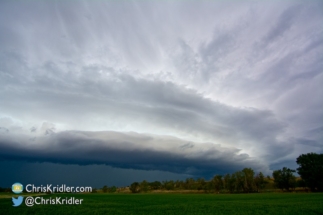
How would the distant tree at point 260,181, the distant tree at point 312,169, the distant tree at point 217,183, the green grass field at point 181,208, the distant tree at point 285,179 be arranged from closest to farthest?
the green grass field at point 181,208 → the distant tree at point 312,169 → the distant tree at point 285,179 → the distant tree at point 260,181 → the distant tree at point 217,183

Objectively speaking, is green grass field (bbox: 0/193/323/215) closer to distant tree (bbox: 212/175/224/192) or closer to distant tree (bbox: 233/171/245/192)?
distant tree (bbox: 233/171/245/192)

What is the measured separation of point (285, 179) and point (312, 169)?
2959 cm

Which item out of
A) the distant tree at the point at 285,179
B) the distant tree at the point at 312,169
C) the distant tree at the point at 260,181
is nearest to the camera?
the distant tree at the point at 312,169

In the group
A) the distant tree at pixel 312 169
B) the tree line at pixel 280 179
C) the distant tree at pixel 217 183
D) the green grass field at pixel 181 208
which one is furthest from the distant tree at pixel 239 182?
the green grass field at pixel 181 208

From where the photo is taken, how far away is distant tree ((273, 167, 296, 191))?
146750 mm

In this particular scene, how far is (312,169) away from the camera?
123 m

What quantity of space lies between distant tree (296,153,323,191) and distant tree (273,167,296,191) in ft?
63.9

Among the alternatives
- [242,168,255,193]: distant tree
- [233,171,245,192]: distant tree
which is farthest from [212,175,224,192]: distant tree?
[242,168,255,193]: distant tree

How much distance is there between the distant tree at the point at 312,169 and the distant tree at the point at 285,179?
19.5 m

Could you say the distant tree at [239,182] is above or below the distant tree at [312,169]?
below

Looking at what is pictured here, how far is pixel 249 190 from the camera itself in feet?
568

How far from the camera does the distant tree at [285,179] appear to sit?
481 feet

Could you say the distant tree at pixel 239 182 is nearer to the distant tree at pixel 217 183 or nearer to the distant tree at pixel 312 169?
the distant tree at pixel 217 183

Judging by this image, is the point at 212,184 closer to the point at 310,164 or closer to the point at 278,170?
the point at 278,170
